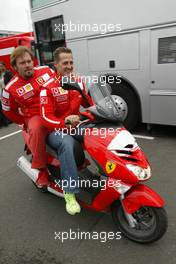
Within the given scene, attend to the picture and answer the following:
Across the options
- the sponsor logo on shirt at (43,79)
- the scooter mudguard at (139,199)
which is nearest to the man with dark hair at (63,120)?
the sponsor logo on shirt at (43,79)

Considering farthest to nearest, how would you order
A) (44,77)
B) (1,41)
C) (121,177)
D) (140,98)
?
(1,41) → (140,98) → (44,77) → (121,177)

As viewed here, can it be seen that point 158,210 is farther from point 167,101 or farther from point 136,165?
point 167,101

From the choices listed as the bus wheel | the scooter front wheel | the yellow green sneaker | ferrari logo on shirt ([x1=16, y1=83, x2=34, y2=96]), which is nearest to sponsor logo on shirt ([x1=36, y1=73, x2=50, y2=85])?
ferrari logo on shirt ([x1=16, y1=83, x2=34, y2=96])

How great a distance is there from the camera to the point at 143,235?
7.71 ft

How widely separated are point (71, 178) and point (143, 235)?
830mm

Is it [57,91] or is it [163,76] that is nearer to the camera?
[57,91]

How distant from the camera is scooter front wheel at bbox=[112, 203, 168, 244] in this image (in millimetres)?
2223

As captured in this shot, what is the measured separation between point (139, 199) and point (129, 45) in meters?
3.43

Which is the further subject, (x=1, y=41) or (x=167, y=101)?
(x=1, y=41)

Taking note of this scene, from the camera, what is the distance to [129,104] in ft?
17.3

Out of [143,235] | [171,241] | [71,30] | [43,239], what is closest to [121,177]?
[143,235]

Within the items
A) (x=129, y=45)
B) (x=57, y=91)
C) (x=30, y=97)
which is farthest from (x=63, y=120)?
(x=129, y=45)

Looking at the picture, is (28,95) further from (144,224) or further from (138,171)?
(144,224)

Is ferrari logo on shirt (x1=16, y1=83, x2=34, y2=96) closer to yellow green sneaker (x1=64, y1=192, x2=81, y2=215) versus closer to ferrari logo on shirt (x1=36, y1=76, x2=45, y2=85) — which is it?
ferrari logo on shirt (x1=36, y1=76, x2=45, y2=85)
